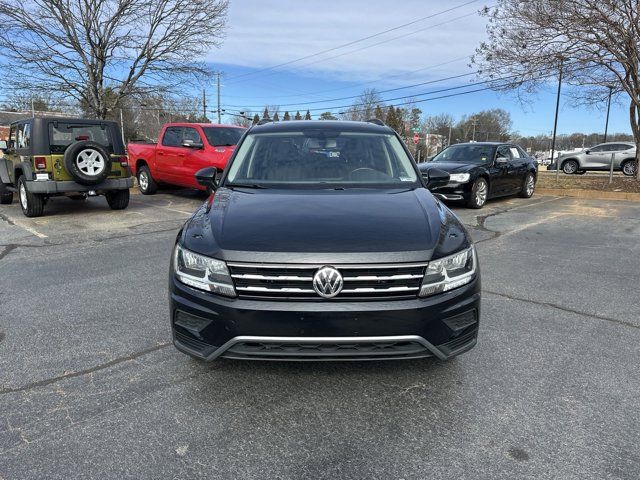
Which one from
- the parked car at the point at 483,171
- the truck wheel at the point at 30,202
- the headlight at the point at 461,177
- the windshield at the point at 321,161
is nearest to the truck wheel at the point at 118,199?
the truck wheel at the point at 30,202

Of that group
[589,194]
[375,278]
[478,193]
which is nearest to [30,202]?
[375,278]

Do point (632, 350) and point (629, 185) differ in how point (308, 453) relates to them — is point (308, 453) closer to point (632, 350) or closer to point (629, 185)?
point (632, 350)

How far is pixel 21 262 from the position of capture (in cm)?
600

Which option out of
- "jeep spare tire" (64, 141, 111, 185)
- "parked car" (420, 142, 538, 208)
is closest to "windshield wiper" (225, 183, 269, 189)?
"jeep spare tire" (64, 141, 111, 185)

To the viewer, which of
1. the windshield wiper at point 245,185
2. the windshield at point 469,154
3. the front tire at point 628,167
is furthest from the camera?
the front tire at point 628,167

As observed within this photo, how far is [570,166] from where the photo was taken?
24438 millimetres

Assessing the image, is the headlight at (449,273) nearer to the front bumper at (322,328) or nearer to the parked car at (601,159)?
the front bumper at (322,328)

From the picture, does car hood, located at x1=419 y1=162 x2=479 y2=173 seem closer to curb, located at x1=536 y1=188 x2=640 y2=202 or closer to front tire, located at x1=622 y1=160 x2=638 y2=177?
curb, located at x1=536 y1=188 x2=640 y2=202

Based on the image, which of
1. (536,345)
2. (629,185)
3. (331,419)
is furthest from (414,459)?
(629,185)

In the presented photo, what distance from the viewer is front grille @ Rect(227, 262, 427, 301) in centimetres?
244

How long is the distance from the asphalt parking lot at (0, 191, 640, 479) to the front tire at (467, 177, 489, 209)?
607 cm

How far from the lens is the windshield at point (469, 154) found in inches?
454

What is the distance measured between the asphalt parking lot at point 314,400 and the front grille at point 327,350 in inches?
15.5

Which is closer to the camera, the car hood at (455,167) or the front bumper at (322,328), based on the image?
the front bumper at (322,328)
